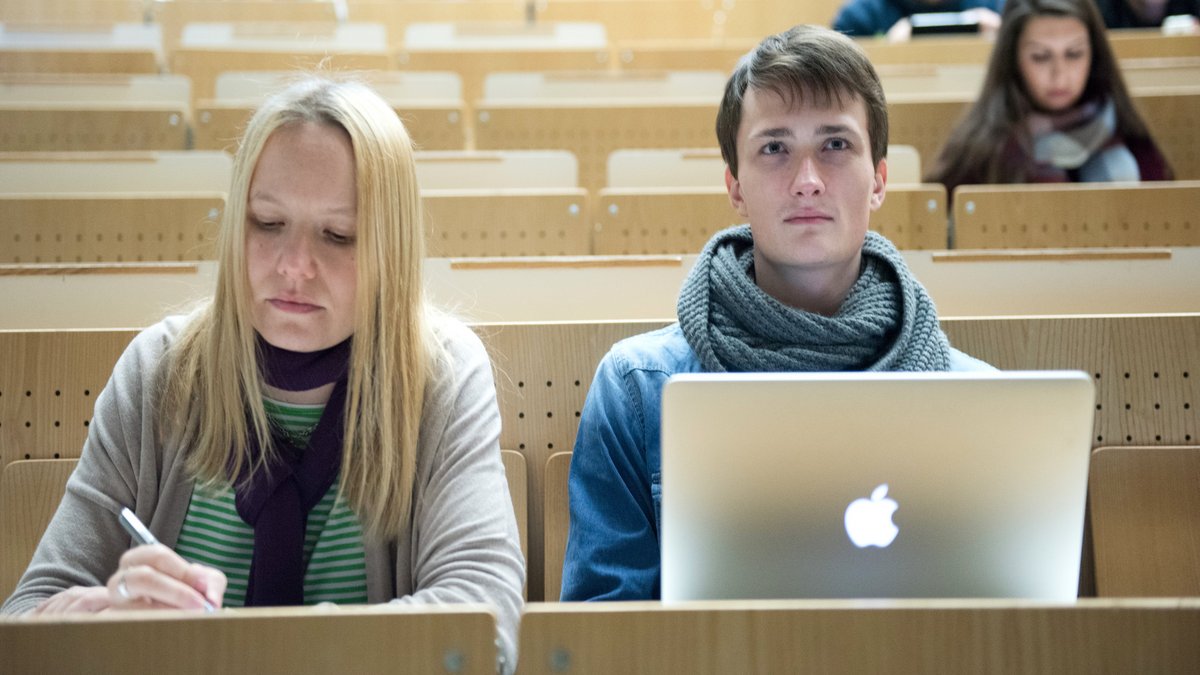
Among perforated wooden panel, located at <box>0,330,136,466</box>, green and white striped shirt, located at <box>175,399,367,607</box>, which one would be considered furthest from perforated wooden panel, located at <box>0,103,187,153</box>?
green and white striped shirt, located at <box>175,399,367,607</box>

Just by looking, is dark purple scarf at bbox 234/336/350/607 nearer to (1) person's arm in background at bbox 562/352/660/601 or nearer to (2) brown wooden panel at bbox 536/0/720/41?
(1) person's arm in background at bbox 562/352/660/601

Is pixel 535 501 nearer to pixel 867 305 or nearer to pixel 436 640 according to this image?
pixel 867 305

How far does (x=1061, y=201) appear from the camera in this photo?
1.99 m

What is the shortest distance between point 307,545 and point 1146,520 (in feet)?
2.79

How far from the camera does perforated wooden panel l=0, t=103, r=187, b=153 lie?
255 centimetres

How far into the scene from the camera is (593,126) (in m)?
2.65

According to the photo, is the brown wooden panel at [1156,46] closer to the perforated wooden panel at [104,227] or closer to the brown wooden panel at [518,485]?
the perforated wooden panel at [104,227]

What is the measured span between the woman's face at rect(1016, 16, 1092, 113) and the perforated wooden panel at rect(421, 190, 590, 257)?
102 centimetres

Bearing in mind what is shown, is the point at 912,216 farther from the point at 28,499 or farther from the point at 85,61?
the point at 85,61

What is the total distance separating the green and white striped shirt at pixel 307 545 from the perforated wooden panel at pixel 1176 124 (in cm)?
217

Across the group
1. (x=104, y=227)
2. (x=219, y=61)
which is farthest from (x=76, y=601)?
(x=219, y=61)

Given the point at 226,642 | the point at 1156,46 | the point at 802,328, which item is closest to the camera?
the point at 226,642

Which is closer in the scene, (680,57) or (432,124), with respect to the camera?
(432,124)

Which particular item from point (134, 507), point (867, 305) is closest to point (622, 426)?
point (867, 305)
